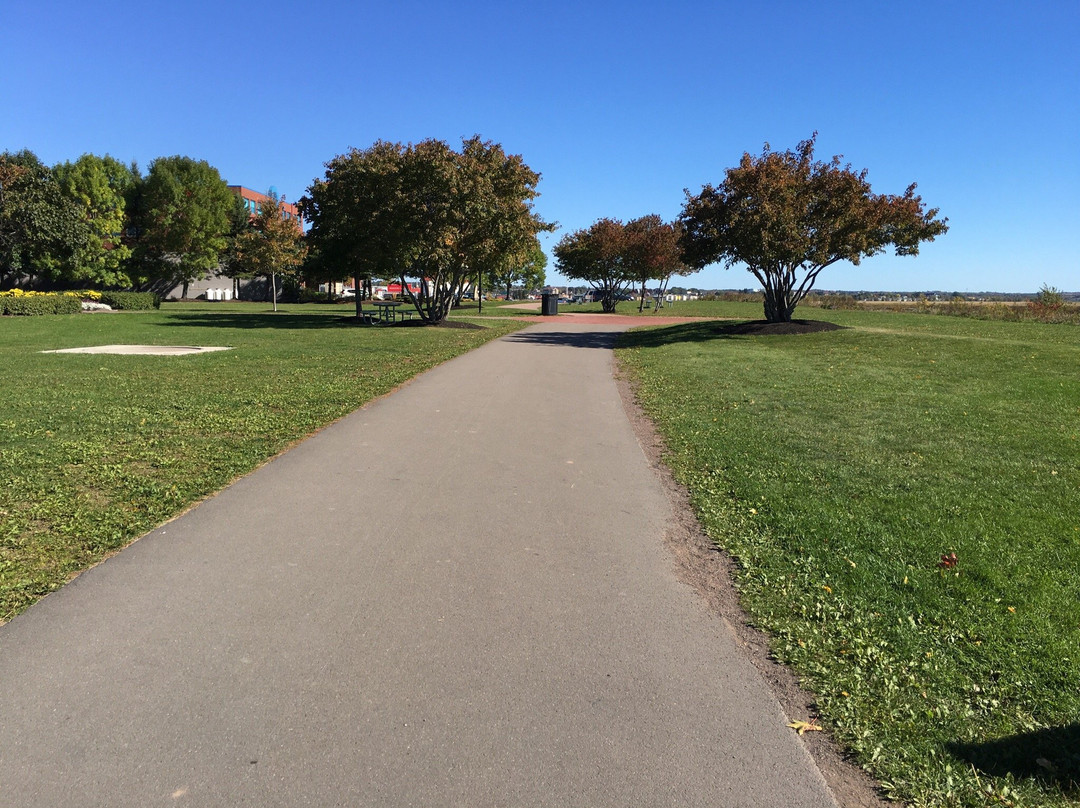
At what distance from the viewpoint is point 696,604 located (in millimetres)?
4129

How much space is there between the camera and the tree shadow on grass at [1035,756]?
263cm

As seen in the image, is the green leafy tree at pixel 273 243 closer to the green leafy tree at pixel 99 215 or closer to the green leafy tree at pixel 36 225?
the green leafy tree at pixel 36 225

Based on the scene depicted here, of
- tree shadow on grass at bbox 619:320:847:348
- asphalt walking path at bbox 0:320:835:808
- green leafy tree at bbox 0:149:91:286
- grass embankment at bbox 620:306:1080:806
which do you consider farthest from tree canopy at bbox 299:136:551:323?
green leafy tree at bbox 0:149:91:286

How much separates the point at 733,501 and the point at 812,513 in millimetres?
682

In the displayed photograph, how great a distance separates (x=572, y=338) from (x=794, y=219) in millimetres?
8468

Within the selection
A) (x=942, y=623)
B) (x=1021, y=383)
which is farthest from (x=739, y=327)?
(x=942, y=623)

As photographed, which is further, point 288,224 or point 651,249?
point 651,249

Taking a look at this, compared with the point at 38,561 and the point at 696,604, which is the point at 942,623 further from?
the point at 38,561

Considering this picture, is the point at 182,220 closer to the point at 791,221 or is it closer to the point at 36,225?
the point at 36,225

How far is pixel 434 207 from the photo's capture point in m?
27.0

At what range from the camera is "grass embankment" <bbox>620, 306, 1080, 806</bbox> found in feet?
9.32

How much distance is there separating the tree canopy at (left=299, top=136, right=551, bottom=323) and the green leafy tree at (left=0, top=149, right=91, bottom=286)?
24792 mm

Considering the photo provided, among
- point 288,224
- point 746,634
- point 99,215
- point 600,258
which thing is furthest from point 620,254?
point 746,634

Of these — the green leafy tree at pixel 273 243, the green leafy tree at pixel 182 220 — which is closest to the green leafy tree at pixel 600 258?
the green leafy tree at pixel 273 243
